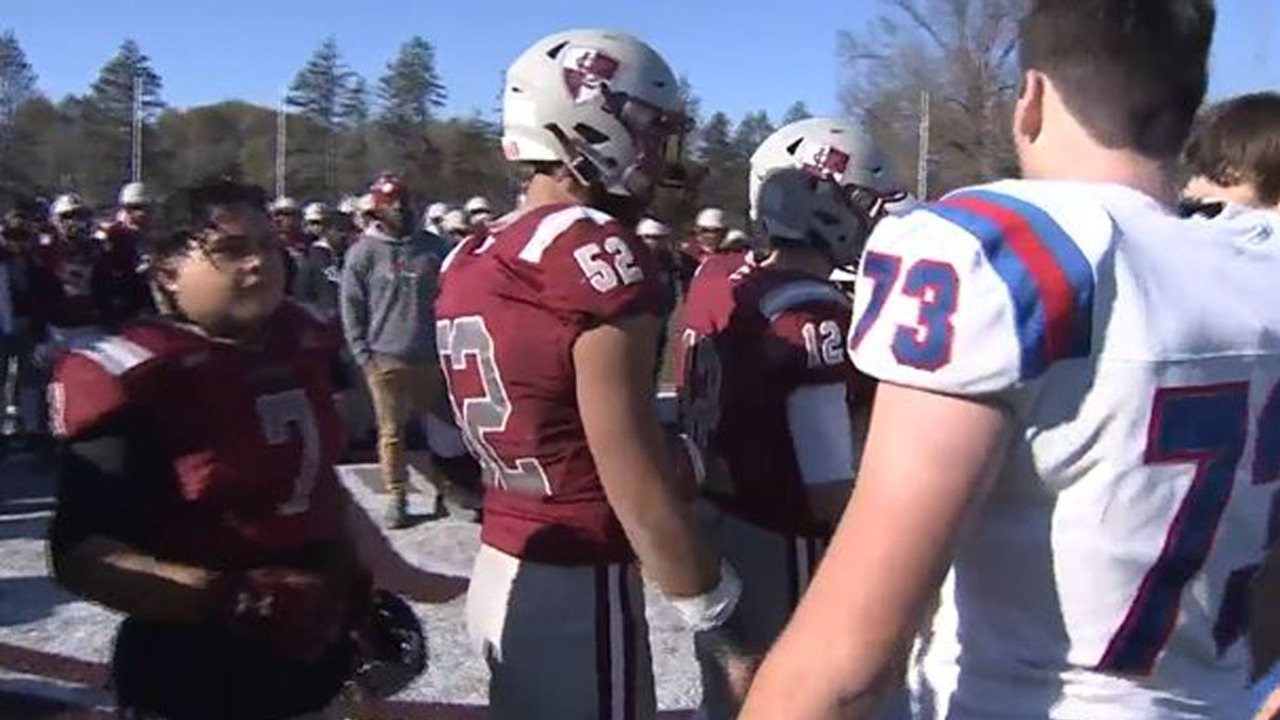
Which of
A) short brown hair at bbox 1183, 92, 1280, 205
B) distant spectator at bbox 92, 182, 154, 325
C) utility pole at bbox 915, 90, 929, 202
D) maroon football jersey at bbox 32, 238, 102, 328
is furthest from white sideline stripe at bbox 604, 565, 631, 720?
utility pole at bbox 915, 90, 929, 202

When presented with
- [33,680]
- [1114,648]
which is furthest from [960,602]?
[33,680]

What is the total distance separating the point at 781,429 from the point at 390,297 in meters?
5.66

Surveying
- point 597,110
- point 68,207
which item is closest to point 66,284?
point 68,207

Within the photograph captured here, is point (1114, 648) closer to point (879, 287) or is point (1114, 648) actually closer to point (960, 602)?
point (960, 602)

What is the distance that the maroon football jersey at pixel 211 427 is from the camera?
2910mm

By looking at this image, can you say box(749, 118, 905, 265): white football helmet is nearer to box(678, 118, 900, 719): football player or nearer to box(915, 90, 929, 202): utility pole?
box(678, 118, 900, 719): football player

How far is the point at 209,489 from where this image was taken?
2996mm

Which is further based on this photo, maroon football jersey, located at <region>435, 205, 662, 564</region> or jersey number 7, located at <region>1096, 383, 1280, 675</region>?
maroon football jersey, located at <region>435, 205, 662, 564</region>

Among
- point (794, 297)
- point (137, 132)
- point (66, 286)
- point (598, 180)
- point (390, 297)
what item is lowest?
point (66, 286)

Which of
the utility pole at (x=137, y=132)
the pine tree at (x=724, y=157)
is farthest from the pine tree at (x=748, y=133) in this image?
the utility pole at (x=137, y=132)

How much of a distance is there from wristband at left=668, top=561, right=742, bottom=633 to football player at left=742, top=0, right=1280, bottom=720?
121cm

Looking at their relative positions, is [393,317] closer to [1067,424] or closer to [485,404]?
[485,404]

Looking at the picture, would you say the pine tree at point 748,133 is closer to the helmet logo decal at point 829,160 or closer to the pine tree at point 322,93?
the pine tree at point 322,93

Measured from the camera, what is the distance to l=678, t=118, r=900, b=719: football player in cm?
369
